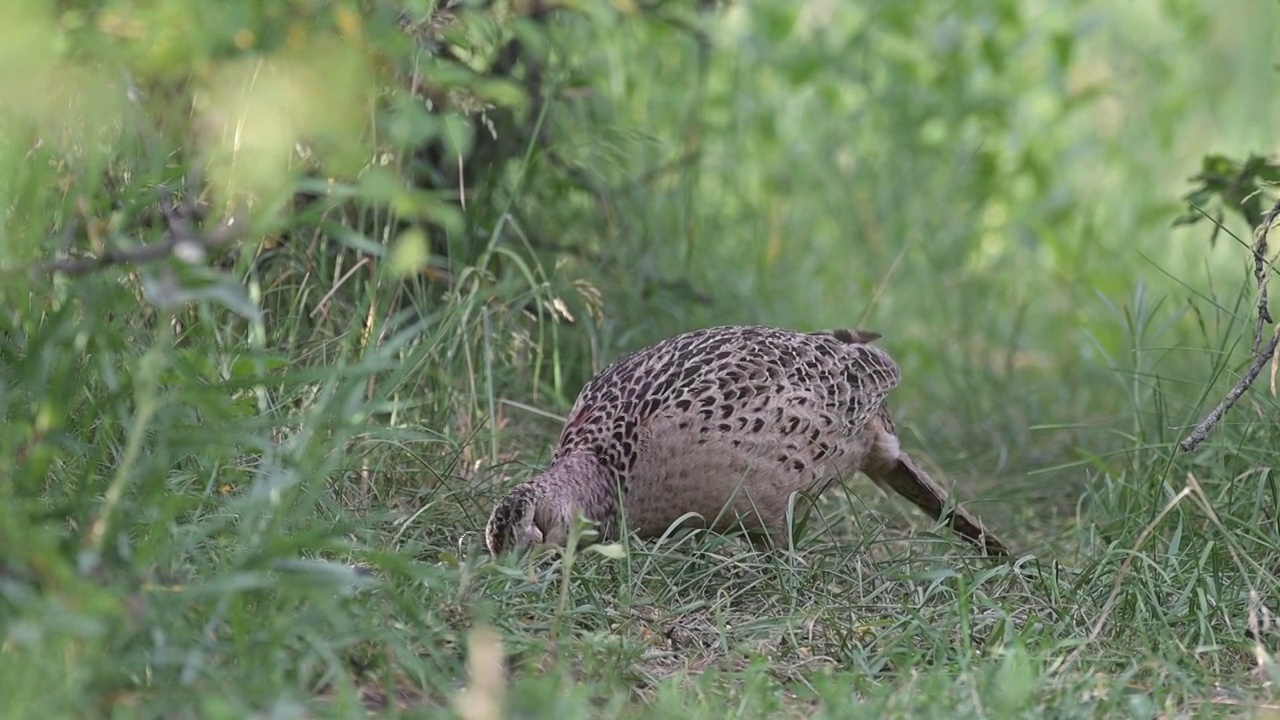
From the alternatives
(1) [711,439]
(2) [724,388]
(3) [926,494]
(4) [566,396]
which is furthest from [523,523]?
(4) [566,396]

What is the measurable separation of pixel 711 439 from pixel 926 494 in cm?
90

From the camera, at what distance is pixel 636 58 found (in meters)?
6.74

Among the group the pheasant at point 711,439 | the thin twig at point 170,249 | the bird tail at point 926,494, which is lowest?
the bird tail at point 926,494

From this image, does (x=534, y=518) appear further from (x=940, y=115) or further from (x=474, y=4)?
(x=940, y=115)

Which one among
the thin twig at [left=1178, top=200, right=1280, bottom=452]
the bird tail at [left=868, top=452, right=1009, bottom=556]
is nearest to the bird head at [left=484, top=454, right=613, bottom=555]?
the bird tail at [left=868, top=452, right=1009, bottom=556]

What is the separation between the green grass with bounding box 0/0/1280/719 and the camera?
2805mm

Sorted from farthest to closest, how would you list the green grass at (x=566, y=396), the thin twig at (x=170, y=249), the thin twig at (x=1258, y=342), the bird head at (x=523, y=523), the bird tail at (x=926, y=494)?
the bird tail at (x=926, y=494) < the bird head at (x=523, y=523) < the thin twig at (x=1258, y=342) < the green grass at (x=566, y=396) < the thin twig at (x=170, y=249)

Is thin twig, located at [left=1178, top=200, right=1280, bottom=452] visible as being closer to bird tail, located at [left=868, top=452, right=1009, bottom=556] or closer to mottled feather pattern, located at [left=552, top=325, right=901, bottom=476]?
bird tail, located at [left=868, top=452, right=1009, bottom=556]

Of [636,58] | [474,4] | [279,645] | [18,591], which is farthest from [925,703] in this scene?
[636,58]

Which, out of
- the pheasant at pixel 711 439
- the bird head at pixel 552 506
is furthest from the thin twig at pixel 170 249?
the pheasant at pixel 711 439

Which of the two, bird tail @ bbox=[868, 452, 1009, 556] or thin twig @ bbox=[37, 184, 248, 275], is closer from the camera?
thin twig @ bbox=[37, 184, 248, 275]

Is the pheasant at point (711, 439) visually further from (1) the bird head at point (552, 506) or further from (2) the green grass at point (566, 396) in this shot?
(2) the green grass at point (566, 396)

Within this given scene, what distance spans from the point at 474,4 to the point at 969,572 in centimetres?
204

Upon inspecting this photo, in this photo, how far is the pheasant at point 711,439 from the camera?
420cm
